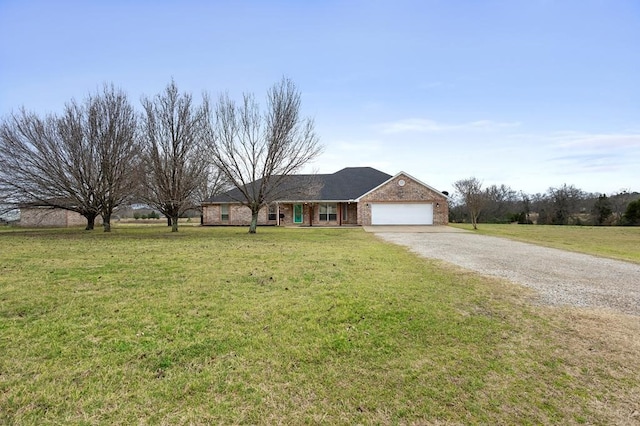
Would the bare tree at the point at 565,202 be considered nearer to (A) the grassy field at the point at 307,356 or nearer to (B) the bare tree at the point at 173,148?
(B) the bare tree at the point at 173,148

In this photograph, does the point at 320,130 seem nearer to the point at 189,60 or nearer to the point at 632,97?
the point at 189,60

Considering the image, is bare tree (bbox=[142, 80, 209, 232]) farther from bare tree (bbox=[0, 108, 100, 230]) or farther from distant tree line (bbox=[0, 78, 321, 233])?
bare tree (bbox=[0, 108, 100, 230])

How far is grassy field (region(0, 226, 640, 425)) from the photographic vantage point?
8.24ft

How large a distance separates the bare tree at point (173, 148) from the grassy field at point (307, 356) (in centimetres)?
1505

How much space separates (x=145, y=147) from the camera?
68.4 ft

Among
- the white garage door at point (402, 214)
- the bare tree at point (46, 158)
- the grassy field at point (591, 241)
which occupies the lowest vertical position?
the grassy field at point (591, 241)

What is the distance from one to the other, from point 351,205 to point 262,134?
1359 centimetres

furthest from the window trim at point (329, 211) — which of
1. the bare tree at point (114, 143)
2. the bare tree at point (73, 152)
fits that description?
the bare tree at point (73, 152)

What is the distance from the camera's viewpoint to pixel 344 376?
300 centimetres

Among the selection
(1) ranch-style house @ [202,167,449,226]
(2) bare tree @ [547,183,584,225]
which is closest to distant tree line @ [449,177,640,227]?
(2) bare tree @ [547,183,584,225]

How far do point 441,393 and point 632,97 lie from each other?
22165 mm

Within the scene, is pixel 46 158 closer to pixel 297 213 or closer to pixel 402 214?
pixel 297 213

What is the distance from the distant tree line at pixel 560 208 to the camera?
3741cm

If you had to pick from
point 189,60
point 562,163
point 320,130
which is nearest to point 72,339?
point 189,60
